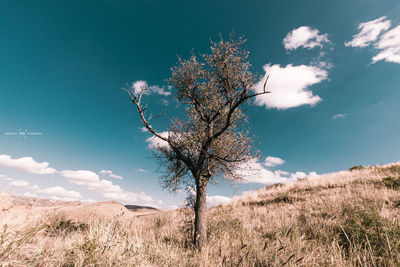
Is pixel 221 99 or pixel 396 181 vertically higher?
pixel 221 99

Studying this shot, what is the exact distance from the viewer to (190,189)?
9156 millimetres

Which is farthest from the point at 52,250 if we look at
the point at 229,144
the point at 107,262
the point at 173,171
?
the point at 229,144

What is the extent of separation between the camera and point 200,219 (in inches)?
301

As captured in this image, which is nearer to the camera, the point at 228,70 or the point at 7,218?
the point at 7,218

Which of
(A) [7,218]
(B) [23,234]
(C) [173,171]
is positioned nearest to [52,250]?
(B) [23,234]

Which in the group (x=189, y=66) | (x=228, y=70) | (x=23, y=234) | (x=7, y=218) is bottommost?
(x=23, y=234)

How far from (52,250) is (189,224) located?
5.45 m

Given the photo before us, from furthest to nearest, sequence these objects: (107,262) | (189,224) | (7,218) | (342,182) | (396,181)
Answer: (342,182) < (396,181) < (189,224) < (7,218) < (107,262)

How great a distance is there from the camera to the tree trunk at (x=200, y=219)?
725 cm

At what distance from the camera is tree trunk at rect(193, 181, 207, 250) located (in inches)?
285

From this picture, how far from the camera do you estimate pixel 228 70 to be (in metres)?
9.23

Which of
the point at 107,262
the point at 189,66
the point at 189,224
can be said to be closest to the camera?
the point at 107,262

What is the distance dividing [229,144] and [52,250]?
7.41 m

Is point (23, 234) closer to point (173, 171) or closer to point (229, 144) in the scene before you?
point (173, 171)
